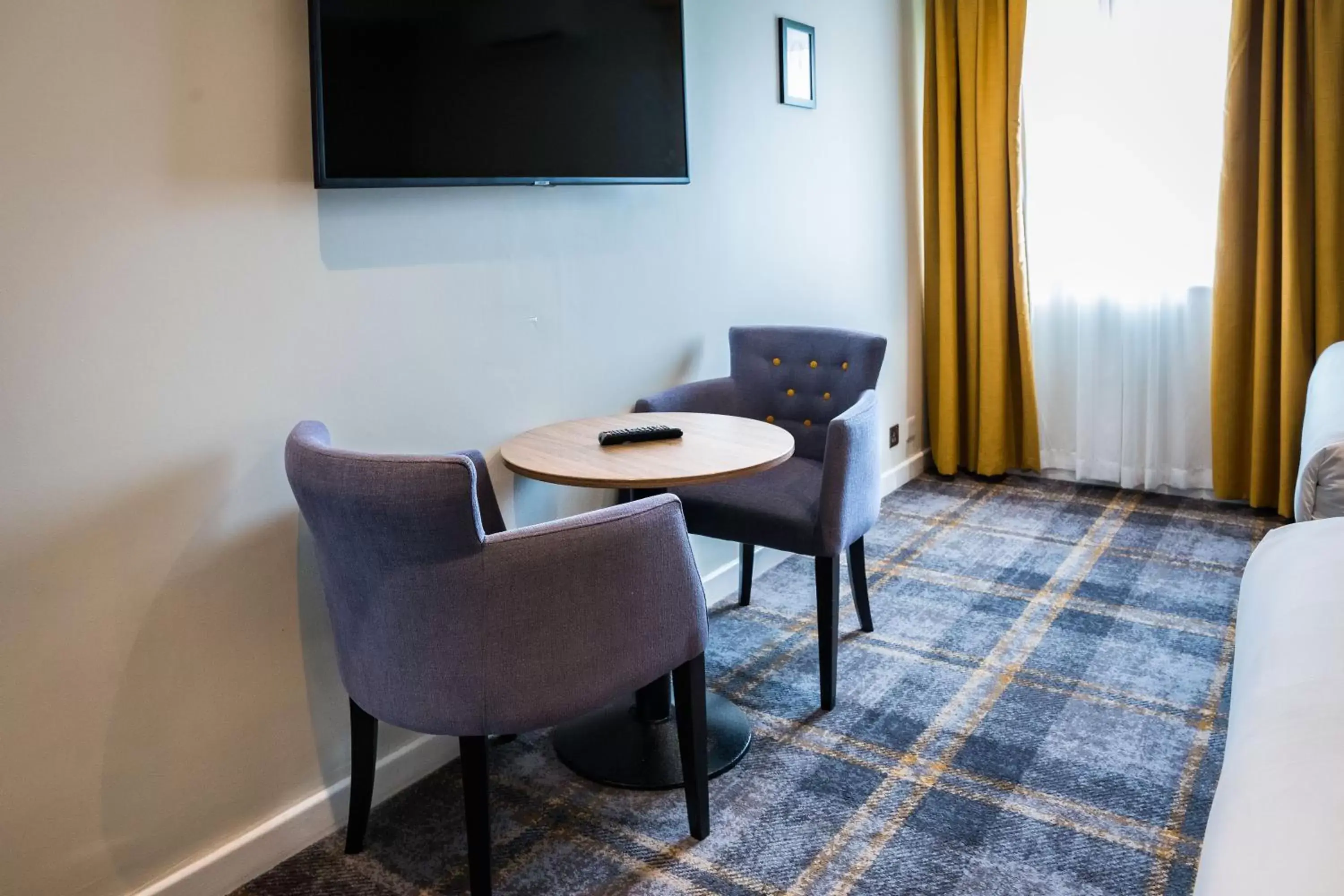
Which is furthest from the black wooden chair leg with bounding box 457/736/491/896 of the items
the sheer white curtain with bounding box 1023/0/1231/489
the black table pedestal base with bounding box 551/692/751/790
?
the sheer white curtain with bounding box 1023/0/1231/489

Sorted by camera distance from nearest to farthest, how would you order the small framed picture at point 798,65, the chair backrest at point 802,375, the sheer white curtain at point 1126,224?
the chair backrest at point 802,375, the small framed picture at point 798,65, the sheer white curtain at point 1126,224

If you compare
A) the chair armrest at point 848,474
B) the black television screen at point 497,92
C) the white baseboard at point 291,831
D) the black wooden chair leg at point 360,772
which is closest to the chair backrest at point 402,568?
the black wooden chair leg at point 360,772

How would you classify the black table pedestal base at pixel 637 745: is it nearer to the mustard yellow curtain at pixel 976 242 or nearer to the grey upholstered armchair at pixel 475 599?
the grey upholstered armchair at pixel 475 599

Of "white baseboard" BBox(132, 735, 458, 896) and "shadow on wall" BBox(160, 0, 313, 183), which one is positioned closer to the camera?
"shadow on wall" BBox(160, 0, 313, 183)

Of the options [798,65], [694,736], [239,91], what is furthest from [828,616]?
[798,65]

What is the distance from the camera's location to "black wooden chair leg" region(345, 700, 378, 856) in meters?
1.87

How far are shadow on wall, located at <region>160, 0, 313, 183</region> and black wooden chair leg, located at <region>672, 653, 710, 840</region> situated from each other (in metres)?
1.12

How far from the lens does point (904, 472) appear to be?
4176 mm

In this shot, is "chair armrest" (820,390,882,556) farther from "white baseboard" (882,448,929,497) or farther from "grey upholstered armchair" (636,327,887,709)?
"white baseboard" (882,448,929,497)

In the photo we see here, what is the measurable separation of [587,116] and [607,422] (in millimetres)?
698

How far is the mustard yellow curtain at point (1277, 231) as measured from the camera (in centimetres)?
324

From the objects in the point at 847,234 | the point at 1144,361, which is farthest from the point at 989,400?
the point at 847,234

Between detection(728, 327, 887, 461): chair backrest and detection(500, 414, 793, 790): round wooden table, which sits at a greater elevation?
detection(728, 327, 887, 461): chair backrest

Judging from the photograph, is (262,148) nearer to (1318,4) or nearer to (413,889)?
(413,889)
